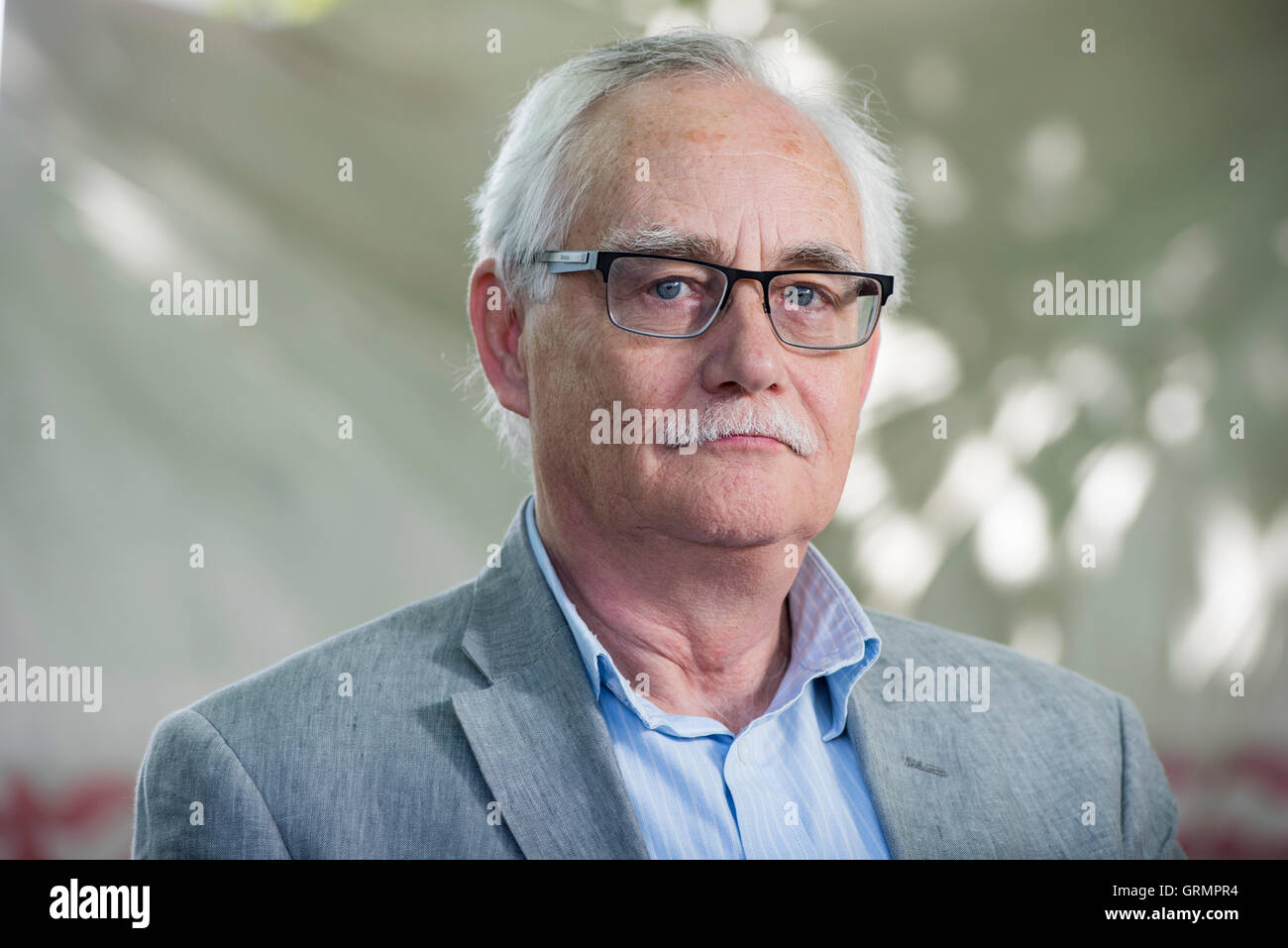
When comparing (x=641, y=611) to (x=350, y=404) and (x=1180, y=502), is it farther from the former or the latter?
(x=1180, y=502)

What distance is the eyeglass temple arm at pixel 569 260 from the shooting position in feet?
4.93

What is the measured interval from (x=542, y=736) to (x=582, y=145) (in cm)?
90

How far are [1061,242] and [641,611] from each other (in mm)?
1667

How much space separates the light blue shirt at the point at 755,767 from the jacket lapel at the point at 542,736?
0.05 meters

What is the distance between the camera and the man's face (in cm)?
146

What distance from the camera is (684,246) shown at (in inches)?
57.8

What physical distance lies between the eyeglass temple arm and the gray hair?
0.06ft
